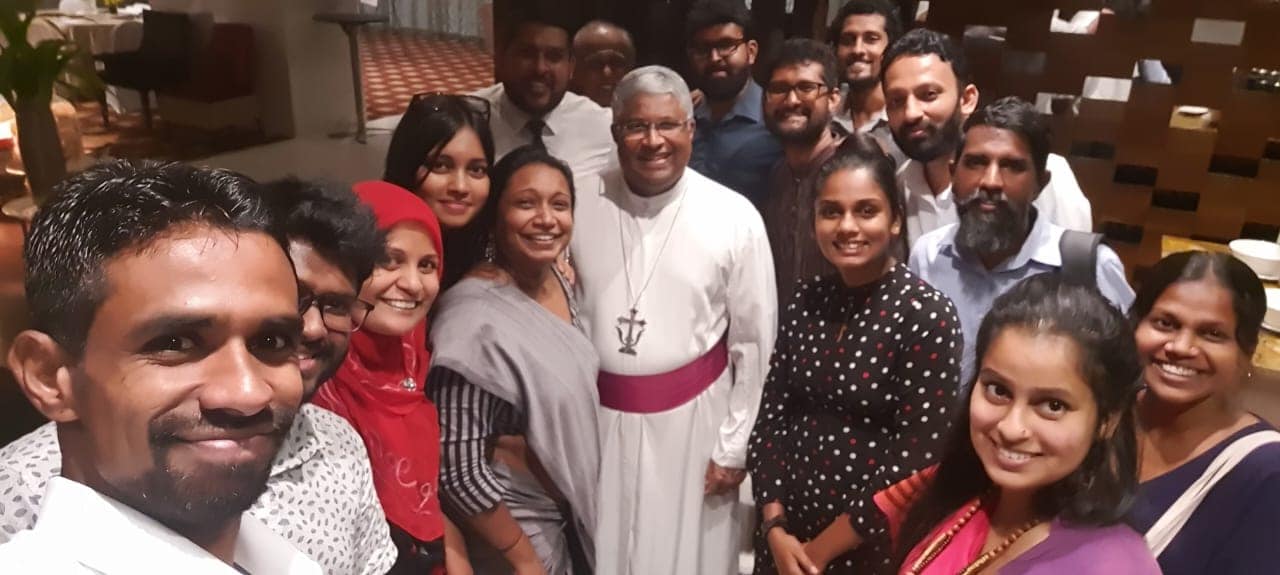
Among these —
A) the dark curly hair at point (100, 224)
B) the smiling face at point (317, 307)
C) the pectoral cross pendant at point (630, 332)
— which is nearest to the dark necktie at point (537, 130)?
the pectoral cross pendant at point (630, 332)

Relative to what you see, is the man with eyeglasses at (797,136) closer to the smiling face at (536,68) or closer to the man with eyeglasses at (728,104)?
the man with eyeglasses at (728,104)

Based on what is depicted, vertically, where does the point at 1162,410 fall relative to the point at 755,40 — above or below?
below

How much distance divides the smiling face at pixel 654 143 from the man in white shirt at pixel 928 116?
1.08 ft

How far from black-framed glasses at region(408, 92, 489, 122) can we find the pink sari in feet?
2.61

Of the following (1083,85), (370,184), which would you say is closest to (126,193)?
(370,184)

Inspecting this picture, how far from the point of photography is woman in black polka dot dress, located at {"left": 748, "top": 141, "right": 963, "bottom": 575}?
125 centimetres

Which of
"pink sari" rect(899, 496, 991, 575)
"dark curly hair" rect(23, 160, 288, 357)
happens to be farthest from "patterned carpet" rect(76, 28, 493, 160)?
"pink sari" rect(899, 496, 991, 575)

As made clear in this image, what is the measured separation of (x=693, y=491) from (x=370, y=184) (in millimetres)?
815

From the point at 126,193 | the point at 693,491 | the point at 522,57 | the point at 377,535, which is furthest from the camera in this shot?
the point at 693,491

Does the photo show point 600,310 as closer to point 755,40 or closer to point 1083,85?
point 755,40

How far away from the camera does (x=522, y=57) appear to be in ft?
4.28

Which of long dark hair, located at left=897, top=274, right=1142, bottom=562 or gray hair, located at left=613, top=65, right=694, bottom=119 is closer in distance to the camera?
long dark hair, located at left=897, top=274, right=1142, bottom=562

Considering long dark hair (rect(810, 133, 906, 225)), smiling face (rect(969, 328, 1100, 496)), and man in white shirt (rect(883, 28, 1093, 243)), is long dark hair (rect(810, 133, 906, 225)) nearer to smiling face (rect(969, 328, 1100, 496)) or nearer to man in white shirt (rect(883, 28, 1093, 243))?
man in white shirt (rect(883, 28, 1093, 243))

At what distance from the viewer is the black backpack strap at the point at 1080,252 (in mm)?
1229
